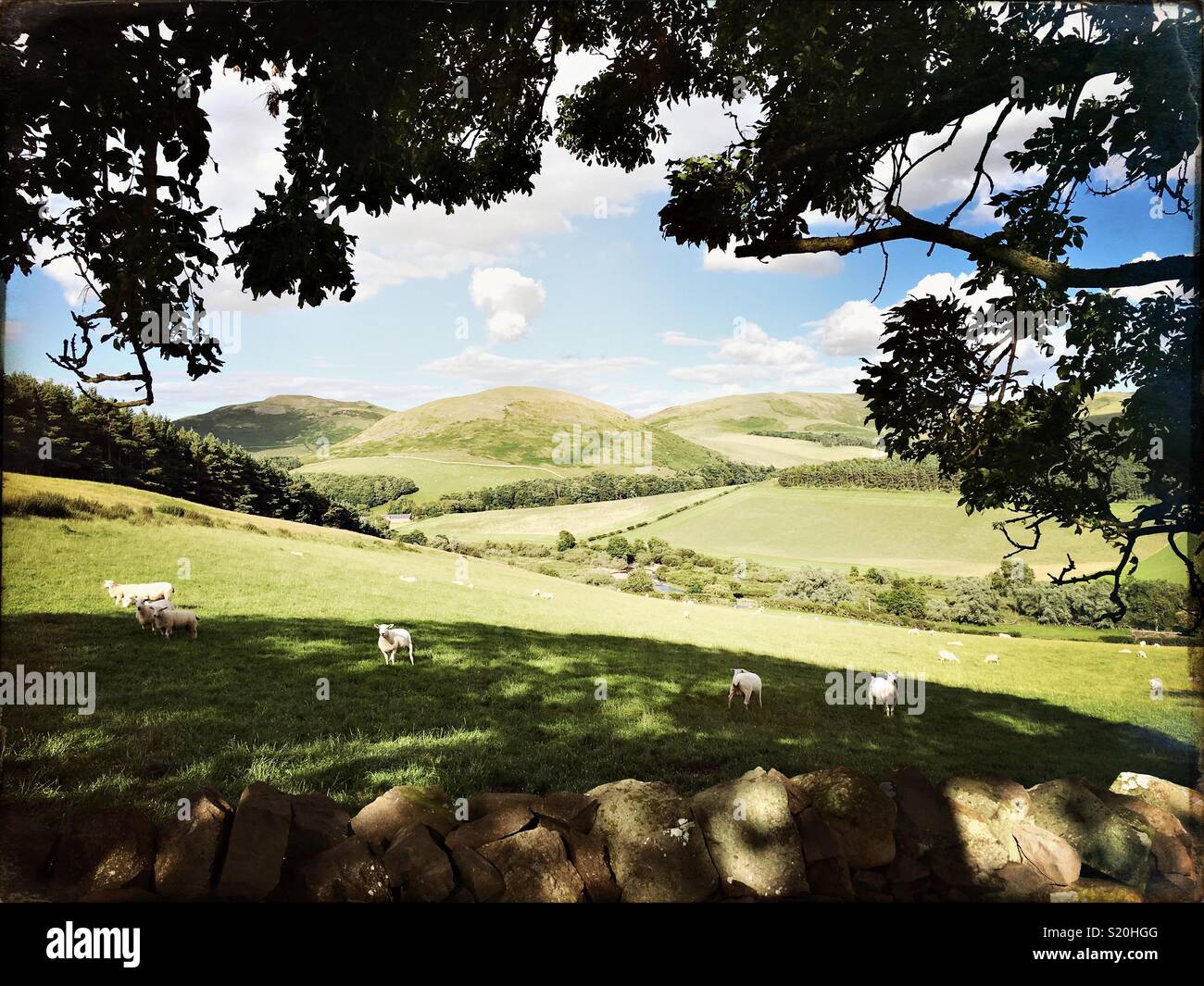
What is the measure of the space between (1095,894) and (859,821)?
4.74 ft

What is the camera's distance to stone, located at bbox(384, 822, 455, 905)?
2.52 meters

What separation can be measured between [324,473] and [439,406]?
1668mm

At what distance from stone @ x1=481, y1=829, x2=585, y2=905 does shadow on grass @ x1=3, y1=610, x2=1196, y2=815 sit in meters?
0.96

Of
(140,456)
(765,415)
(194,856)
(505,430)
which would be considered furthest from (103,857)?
(765,415)

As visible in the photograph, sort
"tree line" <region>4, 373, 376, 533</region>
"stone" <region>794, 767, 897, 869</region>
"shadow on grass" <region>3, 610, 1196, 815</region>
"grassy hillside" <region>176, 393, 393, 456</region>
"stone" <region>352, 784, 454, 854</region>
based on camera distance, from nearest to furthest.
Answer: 1. "stone" <region>352, 784, 454, 854</region>
2. "stone" <region>794, 767, 897, 869</region>
3. "shadow on grass" <region>3, 610, 1196, 815</region>
4. "tree line" <region>4, 373, 376, 533</region>
5. "grassy hillside" <region>176, 393, 393, 456</region>

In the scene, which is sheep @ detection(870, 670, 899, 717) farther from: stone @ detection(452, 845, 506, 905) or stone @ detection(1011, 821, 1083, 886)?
stone @ detection(452, 845, 506, 905)

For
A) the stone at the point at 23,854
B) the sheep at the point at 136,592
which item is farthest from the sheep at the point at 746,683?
the sheep at the point at 136,592

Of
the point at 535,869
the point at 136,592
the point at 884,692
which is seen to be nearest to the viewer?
the point at 535,869

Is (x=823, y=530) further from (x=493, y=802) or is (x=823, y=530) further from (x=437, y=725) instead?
(x=493, y=802)

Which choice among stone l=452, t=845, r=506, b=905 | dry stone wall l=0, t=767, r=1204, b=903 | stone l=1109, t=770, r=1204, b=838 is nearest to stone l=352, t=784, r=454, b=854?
dry stone wall l=0, t=767, r=1204, b=903

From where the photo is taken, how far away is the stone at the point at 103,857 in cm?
250

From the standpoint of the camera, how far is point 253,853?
2.49 m

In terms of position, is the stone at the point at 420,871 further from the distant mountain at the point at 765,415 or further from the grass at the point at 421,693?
the distant mountain at the point at 765,415
